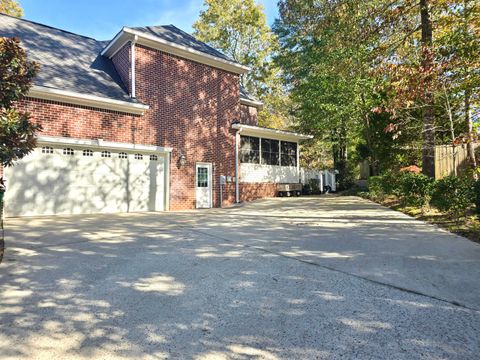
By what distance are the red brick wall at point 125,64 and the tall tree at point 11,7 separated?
55.9 ft

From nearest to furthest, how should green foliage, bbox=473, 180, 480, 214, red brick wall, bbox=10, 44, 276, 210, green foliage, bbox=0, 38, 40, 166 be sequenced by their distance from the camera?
A: green foliage, bbox=0, 38, 40, 166
green foliage, bbox=473, 180, 480, 214
red brick wall, bbox=10, 44, 276, 210

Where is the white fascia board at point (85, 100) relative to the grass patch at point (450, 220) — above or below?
above

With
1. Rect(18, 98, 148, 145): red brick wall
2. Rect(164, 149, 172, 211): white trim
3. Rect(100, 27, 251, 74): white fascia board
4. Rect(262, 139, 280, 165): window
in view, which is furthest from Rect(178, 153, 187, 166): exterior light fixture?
Rect(262, 139, 280, 165): window

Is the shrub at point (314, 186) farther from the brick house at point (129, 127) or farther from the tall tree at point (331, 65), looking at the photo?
the brick house at point (129, 127)

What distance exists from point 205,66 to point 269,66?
1718 centimetres

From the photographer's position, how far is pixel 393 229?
6.96m

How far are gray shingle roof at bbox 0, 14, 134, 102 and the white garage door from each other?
2.00m

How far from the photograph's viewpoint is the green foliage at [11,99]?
5039 mm

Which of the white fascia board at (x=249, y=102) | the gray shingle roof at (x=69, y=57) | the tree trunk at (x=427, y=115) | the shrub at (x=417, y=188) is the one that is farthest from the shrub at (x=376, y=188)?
the gray shingle roof at (x=69, y=57)

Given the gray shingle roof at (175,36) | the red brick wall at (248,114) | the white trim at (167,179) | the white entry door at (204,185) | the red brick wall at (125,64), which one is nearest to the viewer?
the red brick wall at (125,64)

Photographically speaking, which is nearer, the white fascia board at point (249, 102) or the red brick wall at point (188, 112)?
the red brick wall at point (188, 112)

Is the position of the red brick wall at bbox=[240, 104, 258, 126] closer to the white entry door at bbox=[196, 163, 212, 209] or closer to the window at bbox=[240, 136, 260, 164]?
the window at bbox=[240, 136, 260, 164]

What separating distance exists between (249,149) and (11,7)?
21.8m

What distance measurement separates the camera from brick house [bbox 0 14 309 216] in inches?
372
